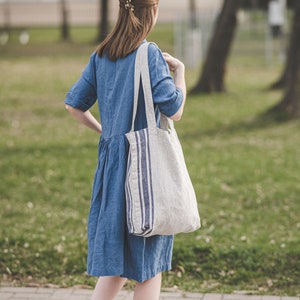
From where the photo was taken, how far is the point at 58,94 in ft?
53.3

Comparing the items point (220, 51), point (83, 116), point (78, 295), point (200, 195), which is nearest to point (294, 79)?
point (220, 51)

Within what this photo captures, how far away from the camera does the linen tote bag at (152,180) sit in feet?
11.9

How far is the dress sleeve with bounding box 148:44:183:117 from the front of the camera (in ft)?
11.9

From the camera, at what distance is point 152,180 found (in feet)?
12.0

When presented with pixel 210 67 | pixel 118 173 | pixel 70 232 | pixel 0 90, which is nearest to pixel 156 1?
pixel 118 173

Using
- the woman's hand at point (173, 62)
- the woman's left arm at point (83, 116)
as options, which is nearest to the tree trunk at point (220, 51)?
the woman's left arm at point (83, 116)

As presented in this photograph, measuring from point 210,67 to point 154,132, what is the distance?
40.9 feet

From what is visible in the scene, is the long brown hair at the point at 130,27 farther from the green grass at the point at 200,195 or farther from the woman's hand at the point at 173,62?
the green grass at the point at 200,195

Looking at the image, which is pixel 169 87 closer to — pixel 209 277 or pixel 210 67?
pixel 209 277

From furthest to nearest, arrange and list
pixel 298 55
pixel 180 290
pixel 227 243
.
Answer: pixel 298 55 → pixel 227 243 → pixel 180 290

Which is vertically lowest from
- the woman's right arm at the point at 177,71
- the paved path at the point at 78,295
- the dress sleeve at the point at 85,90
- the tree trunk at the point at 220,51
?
the tree trunk at the point at 220,51

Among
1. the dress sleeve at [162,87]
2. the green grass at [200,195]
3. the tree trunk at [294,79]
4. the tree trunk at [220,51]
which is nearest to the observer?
the dress sleeve at [162,87]

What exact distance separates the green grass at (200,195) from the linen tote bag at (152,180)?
5.62ft

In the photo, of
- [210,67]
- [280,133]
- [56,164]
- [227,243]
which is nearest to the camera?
[227,243]
